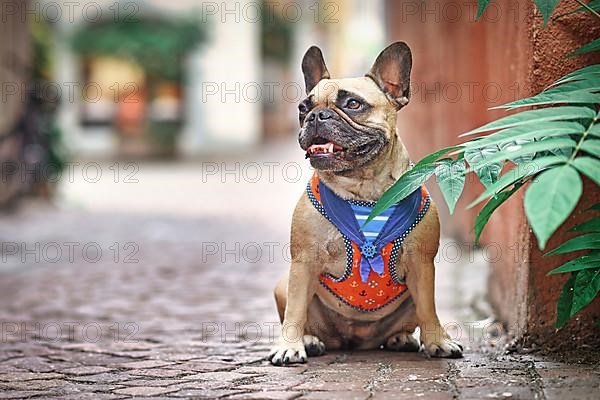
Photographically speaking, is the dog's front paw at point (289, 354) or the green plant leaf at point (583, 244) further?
the dog's front paw at point (289, 354)

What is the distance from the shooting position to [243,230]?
1118cm

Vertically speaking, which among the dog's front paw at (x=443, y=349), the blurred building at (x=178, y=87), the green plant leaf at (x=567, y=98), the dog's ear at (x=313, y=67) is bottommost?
the dog's front paw at (x=443, y=349)

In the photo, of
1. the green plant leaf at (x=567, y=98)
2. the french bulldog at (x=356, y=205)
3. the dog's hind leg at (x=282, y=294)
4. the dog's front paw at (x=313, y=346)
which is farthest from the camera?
the dog's hind leg at (x=282, y=294)

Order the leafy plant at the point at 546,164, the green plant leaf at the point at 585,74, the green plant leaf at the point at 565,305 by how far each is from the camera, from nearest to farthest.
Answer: the leafy plant at the point at 546,164
the green plant leaf at the point at 585,74
the green plant leaf at the point at 565,305

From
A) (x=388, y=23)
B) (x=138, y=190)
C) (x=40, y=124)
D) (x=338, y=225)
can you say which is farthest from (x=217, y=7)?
(x=338, y=225)

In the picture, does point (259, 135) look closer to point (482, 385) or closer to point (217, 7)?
point (217, 7)

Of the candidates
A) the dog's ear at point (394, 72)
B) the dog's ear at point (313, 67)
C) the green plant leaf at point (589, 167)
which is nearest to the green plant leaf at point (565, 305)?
the dog's ear at point (394, 72)

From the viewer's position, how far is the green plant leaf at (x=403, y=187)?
3.41 m

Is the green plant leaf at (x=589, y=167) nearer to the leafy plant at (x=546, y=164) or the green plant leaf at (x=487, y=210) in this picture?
the leafy plant at (x=546, y=164)

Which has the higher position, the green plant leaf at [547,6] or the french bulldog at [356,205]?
the green plant leaf at [547,6]

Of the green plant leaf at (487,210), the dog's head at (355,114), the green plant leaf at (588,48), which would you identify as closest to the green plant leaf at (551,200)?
the green plant leaf at (487,210)

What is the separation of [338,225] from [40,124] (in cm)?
1055

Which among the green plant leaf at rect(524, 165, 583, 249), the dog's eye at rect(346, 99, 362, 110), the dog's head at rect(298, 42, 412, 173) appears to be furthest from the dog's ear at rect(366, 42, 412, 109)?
the green plant leaf at rect(524, 165, 583, 249)

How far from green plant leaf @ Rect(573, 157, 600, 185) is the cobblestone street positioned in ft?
3.16
